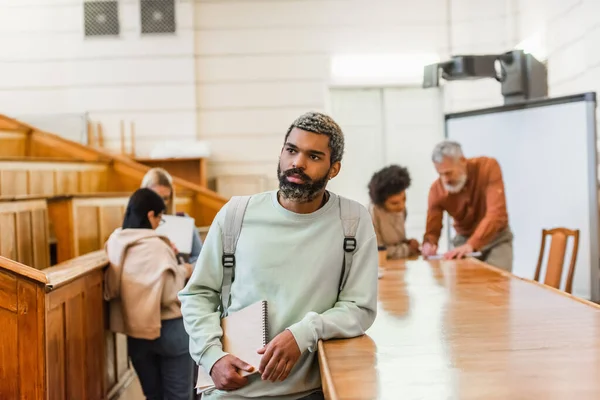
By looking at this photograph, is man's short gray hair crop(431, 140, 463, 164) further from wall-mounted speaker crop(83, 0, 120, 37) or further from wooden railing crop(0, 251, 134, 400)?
wall-mounted speaker crop(83, 0, 120, 37)

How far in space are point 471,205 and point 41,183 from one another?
2832 mm

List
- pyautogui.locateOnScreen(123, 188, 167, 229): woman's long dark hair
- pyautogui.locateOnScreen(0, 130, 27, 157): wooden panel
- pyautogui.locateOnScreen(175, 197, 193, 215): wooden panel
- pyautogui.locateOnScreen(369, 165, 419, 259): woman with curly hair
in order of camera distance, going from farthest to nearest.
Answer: pyautogui.locateOnScreen(175, 197, 193, 215): wooden panel → pyautogui.locateOnScreen(0, 130, 27, 157): wooden panel → pyautogui.locateOnScreen(369, 165, 419, 259): woman with curly hair → pyautogui.locateOnScreen(123, 188, 167, 229): woman's long dark hair

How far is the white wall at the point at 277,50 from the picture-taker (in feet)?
20.7

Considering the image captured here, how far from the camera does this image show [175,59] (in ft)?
20.5

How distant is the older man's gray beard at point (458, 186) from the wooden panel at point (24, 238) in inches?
90.7

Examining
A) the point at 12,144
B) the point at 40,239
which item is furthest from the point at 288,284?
the point at 12,144

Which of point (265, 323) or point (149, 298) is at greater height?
point (265, 323)

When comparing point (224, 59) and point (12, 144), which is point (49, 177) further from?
point (224, 59)

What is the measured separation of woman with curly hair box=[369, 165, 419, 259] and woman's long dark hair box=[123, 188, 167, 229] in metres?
1.29

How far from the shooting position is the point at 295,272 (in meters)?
1.61

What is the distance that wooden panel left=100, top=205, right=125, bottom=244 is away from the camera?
4105 millimetres

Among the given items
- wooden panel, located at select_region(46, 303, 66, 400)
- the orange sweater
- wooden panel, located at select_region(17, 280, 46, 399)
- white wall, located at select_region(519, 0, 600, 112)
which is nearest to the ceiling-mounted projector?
white wall, located at select_region(519, 0, 600, 112)

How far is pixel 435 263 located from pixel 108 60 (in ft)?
13.3

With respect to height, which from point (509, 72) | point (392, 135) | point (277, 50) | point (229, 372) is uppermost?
point (277, 50)
